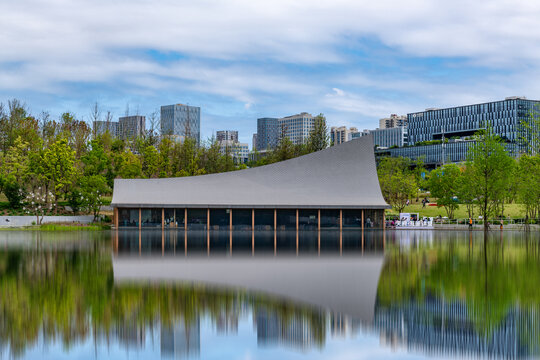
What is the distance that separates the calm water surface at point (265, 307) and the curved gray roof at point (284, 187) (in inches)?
663

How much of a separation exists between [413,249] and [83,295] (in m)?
13.6

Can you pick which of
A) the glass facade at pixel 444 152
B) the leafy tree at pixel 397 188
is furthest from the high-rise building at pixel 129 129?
the glass facade at pixel 444 152

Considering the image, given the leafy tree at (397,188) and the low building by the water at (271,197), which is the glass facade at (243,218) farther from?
the leafy tree at (397,188)

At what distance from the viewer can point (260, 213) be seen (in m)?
35.3

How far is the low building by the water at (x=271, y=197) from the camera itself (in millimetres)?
34781

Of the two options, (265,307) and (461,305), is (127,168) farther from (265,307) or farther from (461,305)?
(461,305)

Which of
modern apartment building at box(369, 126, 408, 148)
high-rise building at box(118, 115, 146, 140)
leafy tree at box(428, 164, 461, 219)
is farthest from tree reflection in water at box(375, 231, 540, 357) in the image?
modern apartment building at box(369, 126, 408, 148)

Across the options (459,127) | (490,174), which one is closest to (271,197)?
(490,174)

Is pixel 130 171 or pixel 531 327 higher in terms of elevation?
pixel 130 171

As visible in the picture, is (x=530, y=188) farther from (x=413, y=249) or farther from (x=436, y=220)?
(x=413, y=249)

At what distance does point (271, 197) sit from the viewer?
35.7m

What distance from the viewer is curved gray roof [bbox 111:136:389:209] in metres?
34.8

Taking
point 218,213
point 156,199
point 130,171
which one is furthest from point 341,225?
point 130,171

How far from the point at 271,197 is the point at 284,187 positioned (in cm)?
138
